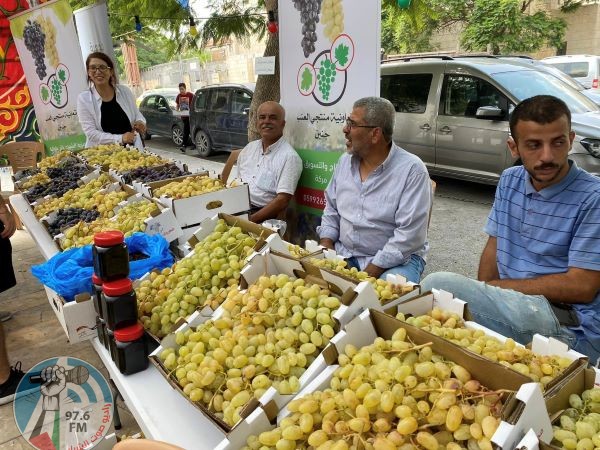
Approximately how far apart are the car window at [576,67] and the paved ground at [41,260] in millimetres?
7499

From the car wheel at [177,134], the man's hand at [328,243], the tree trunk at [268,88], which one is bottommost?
the car wheel at [177,134]

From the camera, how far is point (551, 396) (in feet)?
3.43

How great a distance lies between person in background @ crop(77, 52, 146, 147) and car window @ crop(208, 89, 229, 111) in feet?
16.9

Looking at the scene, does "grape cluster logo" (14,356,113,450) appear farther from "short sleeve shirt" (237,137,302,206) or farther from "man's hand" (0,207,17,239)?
"short sleeve shirt" (237,137,302,206)

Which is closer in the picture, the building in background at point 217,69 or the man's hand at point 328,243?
the man's hand at point 328,243

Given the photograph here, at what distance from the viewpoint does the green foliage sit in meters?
15.4

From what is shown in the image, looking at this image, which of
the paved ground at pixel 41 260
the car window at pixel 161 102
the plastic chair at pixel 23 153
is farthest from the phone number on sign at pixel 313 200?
the car window at pixel 161 102

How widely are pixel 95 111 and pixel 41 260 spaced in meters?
1.67

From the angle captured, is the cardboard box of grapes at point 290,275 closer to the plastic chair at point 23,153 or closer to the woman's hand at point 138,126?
the woman's hand at point 138,126

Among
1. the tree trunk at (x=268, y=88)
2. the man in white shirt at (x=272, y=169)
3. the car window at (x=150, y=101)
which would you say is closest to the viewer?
the man in white shirt at (x=272, y=169)

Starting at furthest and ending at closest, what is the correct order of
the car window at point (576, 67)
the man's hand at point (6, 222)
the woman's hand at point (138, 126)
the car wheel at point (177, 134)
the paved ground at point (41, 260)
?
the car wheel at point (177, 134) → the car window at point (576, 67) → the woman's hand at point (138, 126) → the paved ground at point (41, 260) → the man's hand at point (6, 222)

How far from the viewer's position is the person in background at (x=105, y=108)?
467 cm

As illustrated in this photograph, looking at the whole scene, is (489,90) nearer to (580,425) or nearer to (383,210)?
(383,210)

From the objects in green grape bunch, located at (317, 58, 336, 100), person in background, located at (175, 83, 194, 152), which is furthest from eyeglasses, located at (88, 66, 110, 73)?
person in background, located at (175, 83, 194, 152)
